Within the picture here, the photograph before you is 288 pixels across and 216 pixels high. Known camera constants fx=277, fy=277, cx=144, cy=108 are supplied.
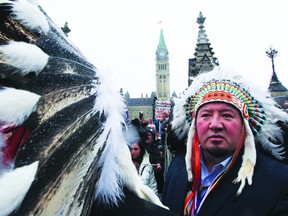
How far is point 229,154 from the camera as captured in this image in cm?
214

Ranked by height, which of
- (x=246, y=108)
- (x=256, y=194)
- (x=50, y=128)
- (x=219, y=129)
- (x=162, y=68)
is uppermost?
(x=162, y=68)

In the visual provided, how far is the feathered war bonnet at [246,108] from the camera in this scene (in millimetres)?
2242

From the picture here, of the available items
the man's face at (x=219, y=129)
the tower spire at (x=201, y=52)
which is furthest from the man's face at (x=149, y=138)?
the tower spire at (x=201, y=52)

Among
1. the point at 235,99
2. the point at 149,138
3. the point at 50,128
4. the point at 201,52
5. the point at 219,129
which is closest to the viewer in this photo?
the point at 50,128

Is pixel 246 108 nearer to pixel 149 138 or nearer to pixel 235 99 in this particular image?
pixel 235 99

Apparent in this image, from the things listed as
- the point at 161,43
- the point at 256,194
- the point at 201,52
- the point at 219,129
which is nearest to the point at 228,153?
the point at 219,129

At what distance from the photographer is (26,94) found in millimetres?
Answer: 606

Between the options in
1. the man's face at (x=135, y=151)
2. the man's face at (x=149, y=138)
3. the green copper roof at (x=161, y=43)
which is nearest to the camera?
the man's face at (x=135, y=151)

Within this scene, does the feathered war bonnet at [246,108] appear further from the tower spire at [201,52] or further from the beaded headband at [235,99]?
the tower spire at [201,52]

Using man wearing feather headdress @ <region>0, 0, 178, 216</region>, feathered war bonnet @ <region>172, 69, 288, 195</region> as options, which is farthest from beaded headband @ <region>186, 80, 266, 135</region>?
man wearing feather headdress @ <region>0, 0, 178, 216</region>

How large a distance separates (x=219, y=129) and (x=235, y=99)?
316 mm

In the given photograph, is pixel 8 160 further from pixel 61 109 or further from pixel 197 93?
pixel 197 93

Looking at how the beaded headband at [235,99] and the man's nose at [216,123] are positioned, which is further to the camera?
the beaded headband at [235,99]

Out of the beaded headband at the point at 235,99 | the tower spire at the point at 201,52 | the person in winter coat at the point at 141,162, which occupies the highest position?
the tower spire at the point at 201,52
